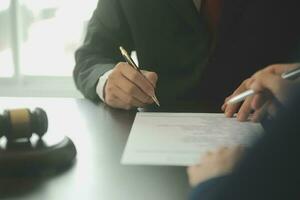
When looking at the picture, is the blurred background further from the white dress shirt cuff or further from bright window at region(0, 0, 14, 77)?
the white dress shirt cuff

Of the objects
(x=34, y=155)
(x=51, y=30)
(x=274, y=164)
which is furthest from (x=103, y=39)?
(x=274, y=164)

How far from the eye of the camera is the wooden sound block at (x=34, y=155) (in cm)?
71

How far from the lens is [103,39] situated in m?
1.36

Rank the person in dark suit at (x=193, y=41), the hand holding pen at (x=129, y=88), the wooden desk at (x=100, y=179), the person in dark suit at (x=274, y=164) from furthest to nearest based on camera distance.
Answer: the person in dark suit at (x=193, y=41)
the hand holding pen at (x=129, y=88)
the wooden desk at (x=100, y=179)
the person in dark suit at (x=274, y=164)

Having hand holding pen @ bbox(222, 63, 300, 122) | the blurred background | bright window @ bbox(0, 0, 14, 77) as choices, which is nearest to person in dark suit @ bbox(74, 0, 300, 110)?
hand holding pen @ bbox(222, 63, 300, 122)

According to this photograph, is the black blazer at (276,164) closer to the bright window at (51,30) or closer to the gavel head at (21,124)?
the gavel head at (21,124)

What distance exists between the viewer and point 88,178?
711 mm

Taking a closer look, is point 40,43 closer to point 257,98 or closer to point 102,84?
point 102,84

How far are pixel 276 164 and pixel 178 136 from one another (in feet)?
1.75

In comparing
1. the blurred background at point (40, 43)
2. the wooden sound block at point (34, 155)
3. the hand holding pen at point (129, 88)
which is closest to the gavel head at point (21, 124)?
the wooden sound block at point (34, 155)

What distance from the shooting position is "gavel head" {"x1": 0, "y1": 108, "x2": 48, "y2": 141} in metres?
0.76

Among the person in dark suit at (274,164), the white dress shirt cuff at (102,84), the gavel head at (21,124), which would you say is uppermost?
the person in dark suit at (274,164)

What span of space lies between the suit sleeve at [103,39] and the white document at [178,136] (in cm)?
32

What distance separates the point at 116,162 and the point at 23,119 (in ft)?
0.50
